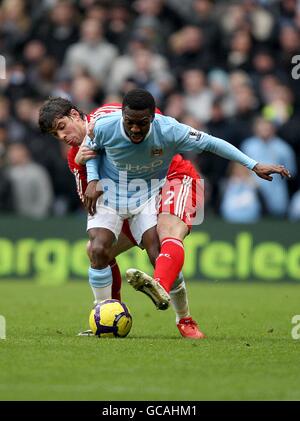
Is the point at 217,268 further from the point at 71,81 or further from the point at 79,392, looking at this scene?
the point at 79,392

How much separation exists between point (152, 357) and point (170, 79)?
10.9 metres

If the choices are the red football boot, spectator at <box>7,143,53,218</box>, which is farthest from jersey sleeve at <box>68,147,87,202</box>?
spectator at <box>7,143,53,218</box>

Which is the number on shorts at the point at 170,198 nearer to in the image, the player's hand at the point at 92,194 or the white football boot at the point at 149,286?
the player's hand at the point at 92,194

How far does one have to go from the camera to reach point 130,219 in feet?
34.1

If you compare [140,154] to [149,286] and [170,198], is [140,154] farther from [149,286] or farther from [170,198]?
[149,286]

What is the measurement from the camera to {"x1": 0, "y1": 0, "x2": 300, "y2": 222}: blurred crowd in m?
17.7

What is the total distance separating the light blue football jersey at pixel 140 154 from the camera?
32.2ft

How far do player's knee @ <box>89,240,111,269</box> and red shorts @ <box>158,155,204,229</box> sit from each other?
1.99 feet

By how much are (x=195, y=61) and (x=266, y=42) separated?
1.22m

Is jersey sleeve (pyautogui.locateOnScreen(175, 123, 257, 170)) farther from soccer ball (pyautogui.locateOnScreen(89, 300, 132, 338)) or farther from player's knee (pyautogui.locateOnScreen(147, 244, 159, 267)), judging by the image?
soccer ball (pyautogui.locateOnScreen(89, 300, 132, 338))

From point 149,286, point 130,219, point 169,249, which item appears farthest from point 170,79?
point 149,286

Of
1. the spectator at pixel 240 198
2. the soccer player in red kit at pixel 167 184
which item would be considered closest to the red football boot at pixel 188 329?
the soccer player in red kit at pixel 167 184
